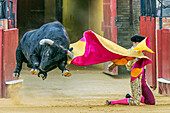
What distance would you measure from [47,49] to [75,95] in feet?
9.85

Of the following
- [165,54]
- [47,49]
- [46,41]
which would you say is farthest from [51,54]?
[165,54]

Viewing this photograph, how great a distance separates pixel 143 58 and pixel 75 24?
9.96 m

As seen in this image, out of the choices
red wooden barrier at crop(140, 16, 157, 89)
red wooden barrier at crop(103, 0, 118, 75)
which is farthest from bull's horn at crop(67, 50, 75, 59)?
red wooden barrier at crop(103, 0, 118, 75)

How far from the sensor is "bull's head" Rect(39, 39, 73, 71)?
4981 millimetres

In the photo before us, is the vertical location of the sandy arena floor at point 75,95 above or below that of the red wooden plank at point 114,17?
below

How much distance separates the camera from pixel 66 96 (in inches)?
305

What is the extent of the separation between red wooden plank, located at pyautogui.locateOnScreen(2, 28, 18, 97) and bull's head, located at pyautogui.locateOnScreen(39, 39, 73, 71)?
240 centimetres

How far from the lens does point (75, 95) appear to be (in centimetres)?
790

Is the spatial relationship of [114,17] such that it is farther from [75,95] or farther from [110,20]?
[75,95]

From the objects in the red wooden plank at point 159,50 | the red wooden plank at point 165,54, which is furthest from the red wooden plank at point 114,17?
the red wooden plank at point 165,54

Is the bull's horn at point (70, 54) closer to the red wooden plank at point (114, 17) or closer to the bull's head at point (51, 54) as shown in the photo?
the bull's head at point (51, 54)

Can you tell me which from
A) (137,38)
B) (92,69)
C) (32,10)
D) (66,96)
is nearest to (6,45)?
(66,96)

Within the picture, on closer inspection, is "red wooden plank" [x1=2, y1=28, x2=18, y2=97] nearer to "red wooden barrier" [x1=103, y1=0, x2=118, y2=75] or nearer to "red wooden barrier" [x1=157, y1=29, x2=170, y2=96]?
"red wooden barrier" [x1=157, y1=29, x2=170, y2=96]

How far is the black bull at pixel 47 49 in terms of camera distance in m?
5.00
